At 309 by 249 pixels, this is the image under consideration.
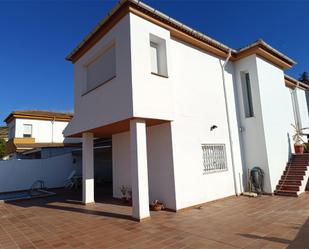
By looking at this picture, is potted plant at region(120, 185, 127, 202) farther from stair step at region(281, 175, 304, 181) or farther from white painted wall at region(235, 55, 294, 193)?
stair step at region(281, 175, 304, 181)

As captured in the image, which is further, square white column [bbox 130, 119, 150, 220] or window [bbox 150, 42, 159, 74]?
window [bbox 150, 42, 159, 74]

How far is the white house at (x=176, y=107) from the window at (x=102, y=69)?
0.16ft

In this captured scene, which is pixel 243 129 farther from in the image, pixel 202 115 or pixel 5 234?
pixel 5 234

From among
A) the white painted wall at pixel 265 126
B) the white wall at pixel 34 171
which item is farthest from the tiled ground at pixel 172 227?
the white wall at pixel 34 171

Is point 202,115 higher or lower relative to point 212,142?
higher

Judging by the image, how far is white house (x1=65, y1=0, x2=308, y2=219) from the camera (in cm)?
862

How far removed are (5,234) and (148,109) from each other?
6221 mm

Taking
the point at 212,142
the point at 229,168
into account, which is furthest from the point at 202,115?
the point at 229,168

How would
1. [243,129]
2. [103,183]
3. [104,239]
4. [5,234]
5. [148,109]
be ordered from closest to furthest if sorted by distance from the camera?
[104,239] < [5,234] < [148,109] < [243,129] < [103,183]

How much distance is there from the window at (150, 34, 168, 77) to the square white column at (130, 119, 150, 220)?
272 cm

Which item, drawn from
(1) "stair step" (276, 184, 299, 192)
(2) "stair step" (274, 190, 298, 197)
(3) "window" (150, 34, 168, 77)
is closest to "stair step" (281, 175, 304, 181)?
(1) "stair step" (276, 184, 299, 192)

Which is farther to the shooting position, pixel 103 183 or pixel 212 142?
pixel 103 183

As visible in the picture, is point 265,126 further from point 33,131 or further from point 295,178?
point 33,131

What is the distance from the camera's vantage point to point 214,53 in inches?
487
